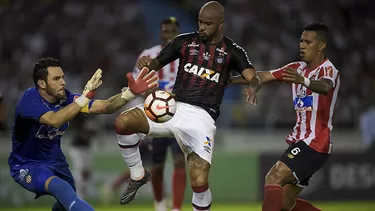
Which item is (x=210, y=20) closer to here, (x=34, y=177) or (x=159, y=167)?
(x=34, y=177)

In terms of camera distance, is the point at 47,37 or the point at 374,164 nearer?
the point at 374,164

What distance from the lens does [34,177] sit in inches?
304

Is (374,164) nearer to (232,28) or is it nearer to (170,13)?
(232,28)

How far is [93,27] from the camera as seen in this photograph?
63.2 feet

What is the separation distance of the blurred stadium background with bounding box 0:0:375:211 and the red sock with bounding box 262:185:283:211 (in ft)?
19.0

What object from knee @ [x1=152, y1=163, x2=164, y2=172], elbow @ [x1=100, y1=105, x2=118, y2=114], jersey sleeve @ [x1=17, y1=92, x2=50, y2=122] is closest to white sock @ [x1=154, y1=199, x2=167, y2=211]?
knee @ [x1=152, y1=163, x2=164, y2=172]

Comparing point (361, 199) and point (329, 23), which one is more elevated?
point (329, 23)

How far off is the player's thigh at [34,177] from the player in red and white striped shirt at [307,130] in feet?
7.73

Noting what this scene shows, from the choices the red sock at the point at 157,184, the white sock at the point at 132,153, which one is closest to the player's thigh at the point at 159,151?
the red sock at the point at 157,184

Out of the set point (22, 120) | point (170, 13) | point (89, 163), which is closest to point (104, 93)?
point (89, 163)

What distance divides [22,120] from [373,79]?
13152mm

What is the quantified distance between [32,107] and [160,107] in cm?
136

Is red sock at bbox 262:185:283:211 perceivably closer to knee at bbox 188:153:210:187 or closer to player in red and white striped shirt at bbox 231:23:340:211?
player in red and white striped shirt at bbox 231:23:340:211

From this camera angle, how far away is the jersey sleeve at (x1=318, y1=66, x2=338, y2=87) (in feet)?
26.5
